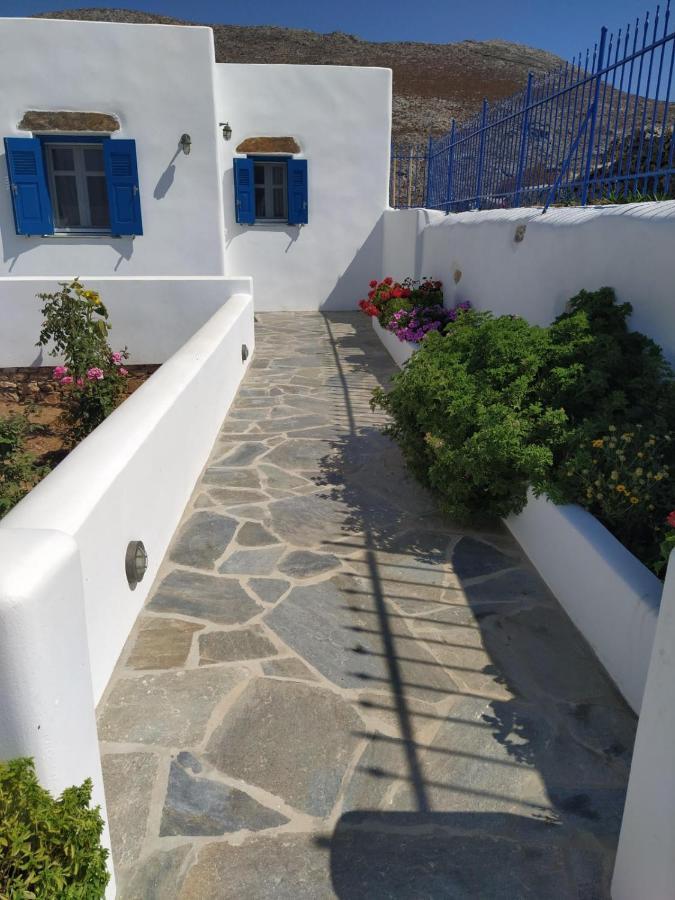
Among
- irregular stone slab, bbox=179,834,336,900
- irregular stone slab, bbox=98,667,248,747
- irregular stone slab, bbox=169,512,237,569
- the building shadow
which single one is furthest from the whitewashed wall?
irregular stone slab, bbox=179,834,336,900

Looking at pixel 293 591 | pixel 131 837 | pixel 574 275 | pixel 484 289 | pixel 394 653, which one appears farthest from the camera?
pixel 484 289

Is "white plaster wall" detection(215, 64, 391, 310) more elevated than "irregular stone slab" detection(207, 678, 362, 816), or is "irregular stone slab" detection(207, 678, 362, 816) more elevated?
"white plaster wall" detection(215, 64, 391, 310)

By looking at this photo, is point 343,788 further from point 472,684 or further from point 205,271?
point 205,271

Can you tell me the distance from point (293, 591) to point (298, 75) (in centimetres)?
1035

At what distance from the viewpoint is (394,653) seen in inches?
126

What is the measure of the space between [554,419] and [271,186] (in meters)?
9.97

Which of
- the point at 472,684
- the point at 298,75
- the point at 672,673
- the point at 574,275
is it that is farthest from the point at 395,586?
the point at 298,75

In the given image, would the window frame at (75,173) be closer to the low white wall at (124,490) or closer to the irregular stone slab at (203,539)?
the low white wall at (124,490)

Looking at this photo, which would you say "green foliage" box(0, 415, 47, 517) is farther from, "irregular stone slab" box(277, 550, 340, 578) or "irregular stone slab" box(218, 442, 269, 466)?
"irregular stone slab" box(277, 550, 340, 578)

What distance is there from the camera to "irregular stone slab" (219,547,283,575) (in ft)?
Result: 12.8

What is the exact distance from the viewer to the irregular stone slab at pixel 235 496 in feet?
15.7

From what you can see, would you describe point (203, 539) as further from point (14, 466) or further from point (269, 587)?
point (14, 466)

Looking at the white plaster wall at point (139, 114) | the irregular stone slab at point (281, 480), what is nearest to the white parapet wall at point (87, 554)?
the irregular stone slab at point (281, 480)

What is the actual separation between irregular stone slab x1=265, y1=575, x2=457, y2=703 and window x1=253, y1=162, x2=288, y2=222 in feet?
32.4
